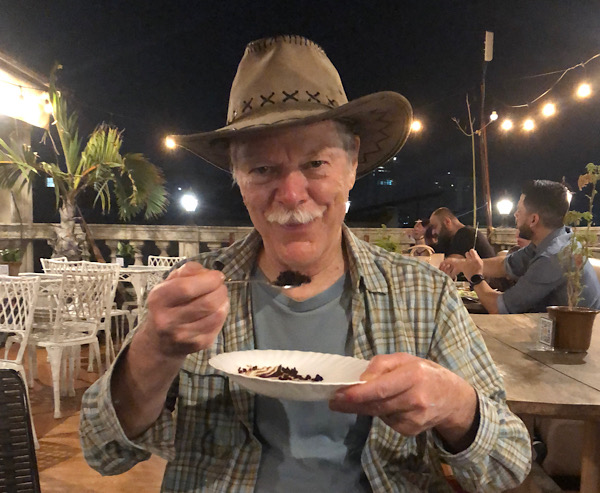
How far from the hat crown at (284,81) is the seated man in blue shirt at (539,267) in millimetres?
1611

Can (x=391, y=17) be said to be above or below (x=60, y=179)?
above

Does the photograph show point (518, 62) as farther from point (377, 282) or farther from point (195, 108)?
point (195, 108)

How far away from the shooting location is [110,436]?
925 millimetres

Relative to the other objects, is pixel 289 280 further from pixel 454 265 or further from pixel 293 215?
pixel 454 265

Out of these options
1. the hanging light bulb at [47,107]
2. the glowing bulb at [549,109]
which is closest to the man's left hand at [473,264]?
the glowing bulb at [549,109]

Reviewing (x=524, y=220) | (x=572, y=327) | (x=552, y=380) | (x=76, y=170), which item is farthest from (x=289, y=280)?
(x=76, y=170)

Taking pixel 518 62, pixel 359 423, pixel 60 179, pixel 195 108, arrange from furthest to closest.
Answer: pixel 195 108 → pixel 518 62 → pixel 60 179 → pixel 359 423

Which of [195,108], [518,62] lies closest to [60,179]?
[518,62]

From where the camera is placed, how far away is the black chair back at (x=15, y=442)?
2.89 feet

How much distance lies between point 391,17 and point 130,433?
11.6 metres

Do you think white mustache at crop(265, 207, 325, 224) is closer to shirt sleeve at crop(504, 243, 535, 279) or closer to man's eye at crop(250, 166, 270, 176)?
man's eye at crop(250, 166, 270, 176)

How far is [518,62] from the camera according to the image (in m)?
8.25

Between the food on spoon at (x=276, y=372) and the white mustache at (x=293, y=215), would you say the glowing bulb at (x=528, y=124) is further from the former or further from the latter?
the food on spoon at (x=276, y=372)

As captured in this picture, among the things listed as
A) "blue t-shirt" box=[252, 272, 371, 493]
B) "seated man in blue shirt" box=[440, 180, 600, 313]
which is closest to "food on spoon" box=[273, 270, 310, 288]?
"blue t-shirt" box=[252, 272, 371, 493]
